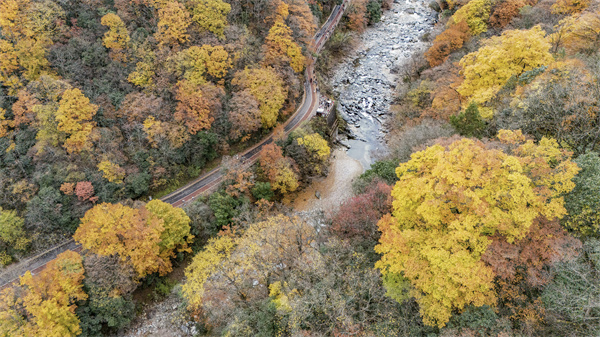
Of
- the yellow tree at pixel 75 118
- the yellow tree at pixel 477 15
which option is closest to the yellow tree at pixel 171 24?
the yellow tree at pixel 75 118

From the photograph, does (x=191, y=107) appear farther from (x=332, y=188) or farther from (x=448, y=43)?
(x=448, y=43)

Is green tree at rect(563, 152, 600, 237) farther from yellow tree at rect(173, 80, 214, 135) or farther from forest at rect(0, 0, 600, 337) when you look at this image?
yellow tree at rect(173, 80, 214, 135)

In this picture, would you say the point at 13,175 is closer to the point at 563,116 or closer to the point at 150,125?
the point at 150,125

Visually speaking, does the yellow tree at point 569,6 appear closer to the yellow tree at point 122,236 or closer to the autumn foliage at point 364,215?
the autumn foliage at point 364,215

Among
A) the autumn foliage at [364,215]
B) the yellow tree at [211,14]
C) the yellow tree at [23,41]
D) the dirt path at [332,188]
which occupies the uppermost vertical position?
the yellow tree at [23,41]

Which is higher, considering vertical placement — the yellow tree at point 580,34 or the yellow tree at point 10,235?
the yellow tree at point 10,235
